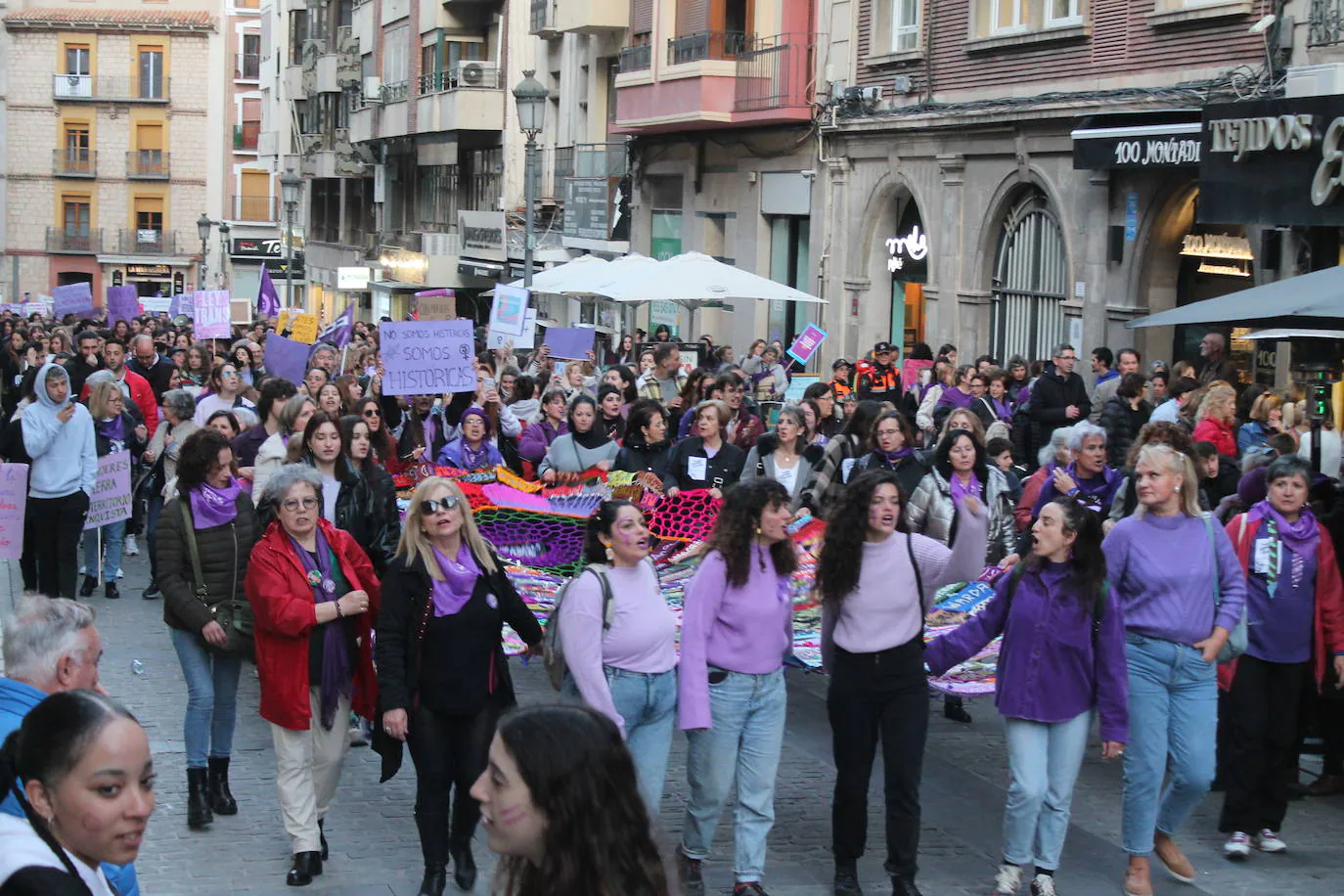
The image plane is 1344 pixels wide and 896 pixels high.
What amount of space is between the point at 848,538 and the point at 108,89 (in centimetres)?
7791

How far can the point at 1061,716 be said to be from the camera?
7379mm

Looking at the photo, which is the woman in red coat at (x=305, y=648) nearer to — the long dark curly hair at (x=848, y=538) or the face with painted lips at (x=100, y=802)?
the long dark curly hair at (x=848, y=538)

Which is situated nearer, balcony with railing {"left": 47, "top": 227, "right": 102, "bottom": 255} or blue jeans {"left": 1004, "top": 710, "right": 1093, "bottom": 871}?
blue jeans {"left": 1004, "top": 710, "right": 1093, "bottom": 871}

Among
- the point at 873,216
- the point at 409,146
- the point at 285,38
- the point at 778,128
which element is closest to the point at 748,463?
the point at 873,216

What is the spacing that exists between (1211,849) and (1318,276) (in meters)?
4.17

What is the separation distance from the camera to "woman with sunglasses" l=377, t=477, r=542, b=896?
725 centimetres

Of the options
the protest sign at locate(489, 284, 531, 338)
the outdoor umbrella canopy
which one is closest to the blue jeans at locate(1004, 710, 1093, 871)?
the outdoor umbrella canopy

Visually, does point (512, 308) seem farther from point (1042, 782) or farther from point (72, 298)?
point (1042, 782)

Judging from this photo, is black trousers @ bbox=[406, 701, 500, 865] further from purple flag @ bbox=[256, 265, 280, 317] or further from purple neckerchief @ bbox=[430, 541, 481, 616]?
purple flag @ bbox=[256, 265, 280, 317]

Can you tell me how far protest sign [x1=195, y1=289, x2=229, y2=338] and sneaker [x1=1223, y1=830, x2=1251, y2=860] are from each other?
60.8 ft

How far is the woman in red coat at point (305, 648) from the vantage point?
7.66m

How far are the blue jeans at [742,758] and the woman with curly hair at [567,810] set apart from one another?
4278 millimetres

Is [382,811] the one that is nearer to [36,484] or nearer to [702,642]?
[702,642]

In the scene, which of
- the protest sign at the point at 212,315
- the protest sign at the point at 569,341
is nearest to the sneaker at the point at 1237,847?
the protest sign at the point at 569,341
